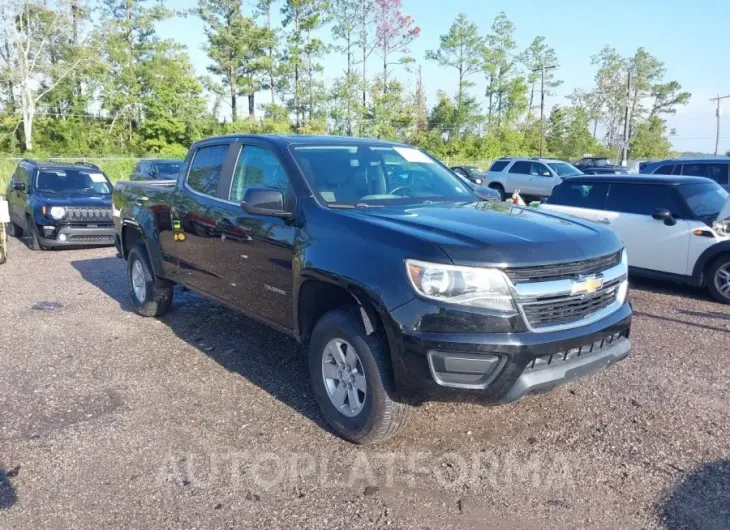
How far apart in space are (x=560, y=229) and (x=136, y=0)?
5004 cm

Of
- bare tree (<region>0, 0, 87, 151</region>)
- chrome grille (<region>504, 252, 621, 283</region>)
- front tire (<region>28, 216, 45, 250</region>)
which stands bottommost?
front tire (<region>28, 216, 45, 250</region>)

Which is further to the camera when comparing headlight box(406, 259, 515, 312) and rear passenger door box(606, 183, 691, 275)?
rear passenger door box(606, 183, 691, 275)

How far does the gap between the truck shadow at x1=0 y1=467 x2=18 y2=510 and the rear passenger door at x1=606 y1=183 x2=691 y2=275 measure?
7.49 meters

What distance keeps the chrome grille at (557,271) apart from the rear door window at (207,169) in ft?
9.32

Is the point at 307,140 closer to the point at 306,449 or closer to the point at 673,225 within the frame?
the point at 306,449

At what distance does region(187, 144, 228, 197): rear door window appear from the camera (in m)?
5.00

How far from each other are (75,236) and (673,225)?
10.1m

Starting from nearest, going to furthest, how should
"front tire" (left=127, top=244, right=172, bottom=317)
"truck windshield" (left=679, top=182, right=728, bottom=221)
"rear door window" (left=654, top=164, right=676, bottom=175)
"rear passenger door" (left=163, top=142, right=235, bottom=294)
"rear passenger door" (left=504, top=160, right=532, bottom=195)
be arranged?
"rear passenger door" (left=163, top=142, right=235, bottom=294), "front tire" (left=127, top=244, right=172, bottom=317), "truck windshield" (left=679, top=182, right=728, bottom=221), "rear door window" (left=654, top=164, right=676, bottom=175), "rear passenger door" (left=504, top=160, right=532, bottom=195)

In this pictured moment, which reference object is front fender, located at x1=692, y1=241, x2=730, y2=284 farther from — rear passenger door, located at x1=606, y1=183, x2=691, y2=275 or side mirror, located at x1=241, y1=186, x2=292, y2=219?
side mirror, located at x1=241, y1=186, x2=292, y2=219

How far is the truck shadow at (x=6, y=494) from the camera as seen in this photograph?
9.95 feet

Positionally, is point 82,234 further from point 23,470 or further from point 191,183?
point 23,470

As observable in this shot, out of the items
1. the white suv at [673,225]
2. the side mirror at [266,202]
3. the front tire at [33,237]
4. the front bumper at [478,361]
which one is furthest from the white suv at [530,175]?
the front bumper at [478,361]

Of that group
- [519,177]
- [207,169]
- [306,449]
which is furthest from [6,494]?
[519,177]

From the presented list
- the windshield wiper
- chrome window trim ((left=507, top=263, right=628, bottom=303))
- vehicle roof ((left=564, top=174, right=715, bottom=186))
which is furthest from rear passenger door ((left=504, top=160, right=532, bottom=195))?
chrome window trim ((left=507, top=263, right=628, bottom=303))
